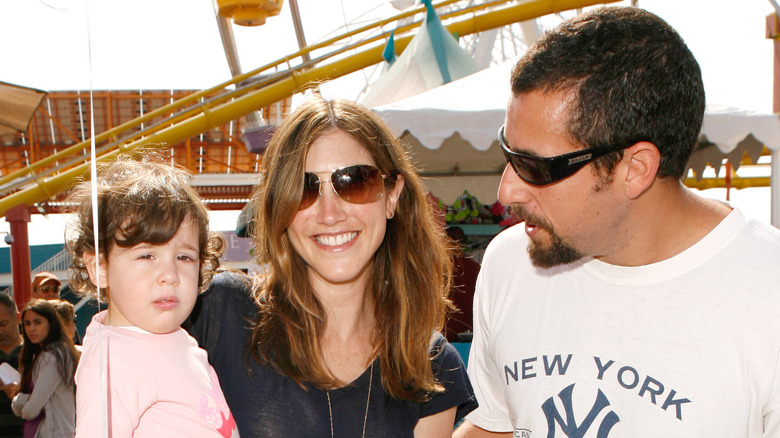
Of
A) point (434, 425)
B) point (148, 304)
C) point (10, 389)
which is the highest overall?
point (148, 304)

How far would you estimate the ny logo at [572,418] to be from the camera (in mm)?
1586

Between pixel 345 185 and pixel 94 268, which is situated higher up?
pixel 345 185

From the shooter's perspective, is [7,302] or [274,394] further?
[7,302]

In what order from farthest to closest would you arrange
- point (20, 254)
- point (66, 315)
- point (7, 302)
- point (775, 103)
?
point (20, 254) → point (775, 103) → point (7, 302) → point (66, 315)

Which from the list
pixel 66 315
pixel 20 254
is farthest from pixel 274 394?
pixel 20 254

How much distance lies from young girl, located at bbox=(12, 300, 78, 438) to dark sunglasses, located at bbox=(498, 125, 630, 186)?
3736 mm

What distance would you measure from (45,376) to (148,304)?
325cm

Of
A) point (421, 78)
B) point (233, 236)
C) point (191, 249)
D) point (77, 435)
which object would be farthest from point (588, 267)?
point (233, 236)

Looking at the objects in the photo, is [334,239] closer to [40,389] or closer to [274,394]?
[274,394]

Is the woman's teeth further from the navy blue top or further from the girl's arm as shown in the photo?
the girl's arm

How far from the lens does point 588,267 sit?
1787 millimetres

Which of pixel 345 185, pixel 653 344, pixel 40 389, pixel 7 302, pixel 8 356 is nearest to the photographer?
pixel 653 344

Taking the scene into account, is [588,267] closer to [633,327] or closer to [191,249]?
[633,327]

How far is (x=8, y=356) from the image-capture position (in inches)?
200
